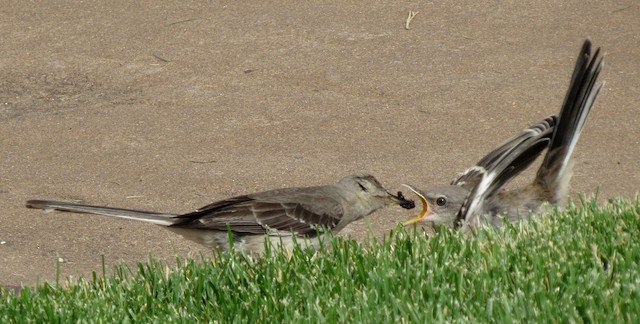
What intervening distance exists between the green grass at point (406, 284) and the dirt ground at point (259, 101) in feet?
6.04

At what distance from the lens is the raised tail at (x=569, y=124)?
7.07 m

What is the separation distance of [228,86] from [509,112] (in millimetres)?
2587

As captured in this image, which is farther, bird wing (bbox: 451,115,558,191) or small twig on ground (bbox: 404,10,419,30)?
small twig on ground (bbox: 404,10,419,30)

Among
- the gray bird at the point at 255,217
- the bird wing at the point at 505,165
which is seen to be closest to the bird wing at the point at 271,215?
the gray bird at the point at 255,217

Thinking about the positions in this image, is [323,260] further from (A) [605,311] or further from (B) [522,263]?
(A) [605,311]

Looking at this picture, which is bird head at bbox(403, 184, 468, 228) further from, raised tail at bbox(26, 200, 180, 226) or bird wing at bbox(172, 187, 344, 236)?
raised tail at bbox(26, 200, 180, 226)

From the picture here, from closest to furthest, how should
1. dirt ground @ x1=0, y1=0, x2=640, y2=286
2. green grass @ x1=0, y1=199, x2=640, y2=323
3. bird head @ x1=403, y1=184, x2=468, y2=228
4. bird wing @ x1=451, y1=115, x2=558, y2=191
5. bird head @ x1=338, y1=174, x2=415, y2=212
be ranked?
1. green grass @ x1=0, y1=199, x2=640, y2=323
2. bird wing @ x1=451, y1=115, x2=558, y2=191
3. bird head @ x1=403, y1=184, x2=468, y2=228
4. bird head @ x1=338, y1=174, x2=415, y2=212
5. dirt ground @ x1=0, y1=0, x2=640, y2=286

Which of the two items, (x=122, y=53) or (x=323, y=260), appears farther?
(x=122, y=53)

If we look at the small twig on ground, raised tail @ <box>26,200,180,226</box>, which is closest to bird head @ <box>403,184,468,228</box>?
raised tail @ <box>26,200,180,226</box>

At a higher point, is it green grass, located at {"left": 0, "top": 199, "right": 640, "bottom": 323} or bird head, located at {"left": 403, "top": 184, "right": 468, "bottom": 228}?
bird head, located at {"left": 403, "top": 184, "right": 468, "bottom": 228}

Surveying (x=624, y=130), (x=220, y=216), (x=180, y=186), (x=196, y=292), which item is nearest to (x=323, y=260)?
(x=196, y=292)

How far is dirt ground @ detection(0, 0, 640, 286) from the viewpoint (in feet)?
29.1

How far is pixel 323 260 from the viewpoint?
20.0ft

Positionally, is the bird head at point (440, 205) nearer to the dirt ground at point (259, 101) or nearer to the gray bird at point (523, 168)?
the gray bird at point (523, 168)
